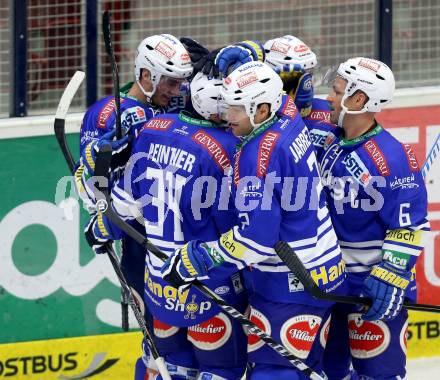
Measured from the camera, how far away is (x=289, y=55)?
6.24 metres

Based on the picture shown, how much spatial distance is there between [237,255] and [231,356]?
64 centimetres

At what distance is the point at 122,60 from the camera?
7406 mm

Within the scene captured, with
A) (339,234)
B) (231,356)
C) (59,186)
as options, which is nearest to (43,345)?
(59,186)

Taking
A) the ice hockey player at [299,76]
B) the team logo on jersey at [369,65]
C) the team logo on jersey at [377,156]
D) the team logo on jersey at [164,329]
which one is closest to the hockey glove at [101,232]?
the team logo on jersey at [164,329]

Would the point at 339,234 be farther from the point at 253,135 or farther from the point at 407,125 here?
the point at 407,125

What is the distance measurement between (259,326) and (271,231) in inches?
18.3

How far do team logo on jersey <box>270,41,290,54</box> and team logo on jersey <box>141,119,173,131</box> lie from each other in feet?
2.17

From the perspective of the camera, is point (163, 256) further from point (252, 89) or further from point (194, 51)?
point (194, 51)

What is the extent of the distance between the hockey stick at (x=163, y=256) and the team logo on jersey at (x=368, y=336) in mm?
303

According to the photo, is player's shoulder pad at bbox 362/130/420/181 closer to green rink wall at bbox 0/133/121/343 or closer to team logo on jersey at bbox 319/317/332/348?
team logo on jersey at bbox 319/317/332/348

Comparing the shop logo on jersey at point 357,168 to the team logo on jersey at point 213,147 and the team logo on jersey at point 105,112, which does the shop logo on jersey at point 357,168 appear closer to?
the team logo on jersey at point 213,147

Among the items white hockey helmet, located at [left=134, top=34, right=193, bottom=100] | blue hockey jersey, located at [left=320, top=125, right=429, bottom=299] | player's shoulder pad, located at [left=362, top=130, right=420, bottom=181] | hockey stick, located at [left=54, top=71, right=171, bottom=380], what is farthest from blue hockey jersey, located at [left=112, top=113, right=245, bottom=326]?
player's shoulder pad, located at [left=362, top=130, right=420, bottom=181]

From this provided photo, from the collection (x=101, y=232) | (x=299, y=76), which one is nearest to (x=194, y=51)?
(x=299, y=76)

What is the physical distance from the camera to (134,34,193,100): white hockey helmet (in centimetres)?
620
